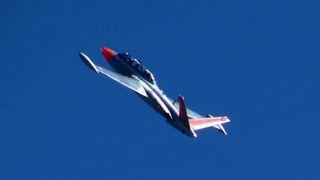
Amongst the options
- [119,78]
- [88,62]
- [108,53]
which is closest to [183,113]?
[119,78]

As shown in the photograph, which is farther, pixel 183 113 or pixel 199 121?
pixel 199 121

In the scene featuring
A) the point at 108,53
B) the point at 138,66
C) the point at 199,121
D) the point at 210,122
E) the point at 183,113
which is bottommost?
the point at 183,113

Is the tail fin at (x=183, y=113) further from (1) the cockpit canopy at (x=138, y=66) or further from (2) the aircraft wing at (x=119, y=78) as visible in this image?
(1) the cockpit canopy at (x=138, y=66)

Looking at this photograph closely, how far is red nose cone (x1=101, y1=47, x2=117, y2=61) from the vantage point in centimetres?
8197

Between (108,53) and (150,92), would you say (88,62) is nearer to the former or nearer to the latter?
(150,92)

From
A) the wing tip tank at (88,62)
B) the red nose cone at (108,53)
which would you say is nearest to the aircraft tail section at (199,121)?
the wing tip tank at (88,62)

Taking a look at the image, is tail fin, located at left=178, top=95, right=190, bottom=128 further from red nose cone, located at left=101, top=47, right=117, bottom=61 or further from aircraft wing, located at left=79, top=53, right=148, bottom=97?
red nose cone, located at left=101, top=47, right=117, bottom=61

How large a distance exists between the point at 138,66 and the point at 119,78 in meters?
7.25

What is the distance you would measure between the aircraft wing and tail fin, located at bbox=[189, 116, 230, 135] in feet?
21.3

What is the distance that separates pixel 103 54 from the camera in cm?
8300

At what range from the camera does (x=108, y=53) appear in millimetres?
82500

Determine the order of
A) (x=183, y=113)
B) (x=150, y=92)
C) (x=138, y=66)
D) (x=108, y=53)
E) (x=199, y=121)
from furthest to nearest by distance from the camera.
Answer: (x=108, y=53), (x=138, y=66), (x=150, y=92), (x=199, y=121), (x=183, y=113)

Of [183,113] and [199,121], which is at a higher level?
[199,121]

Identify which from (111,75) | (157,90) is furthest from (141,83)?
(111,75)
